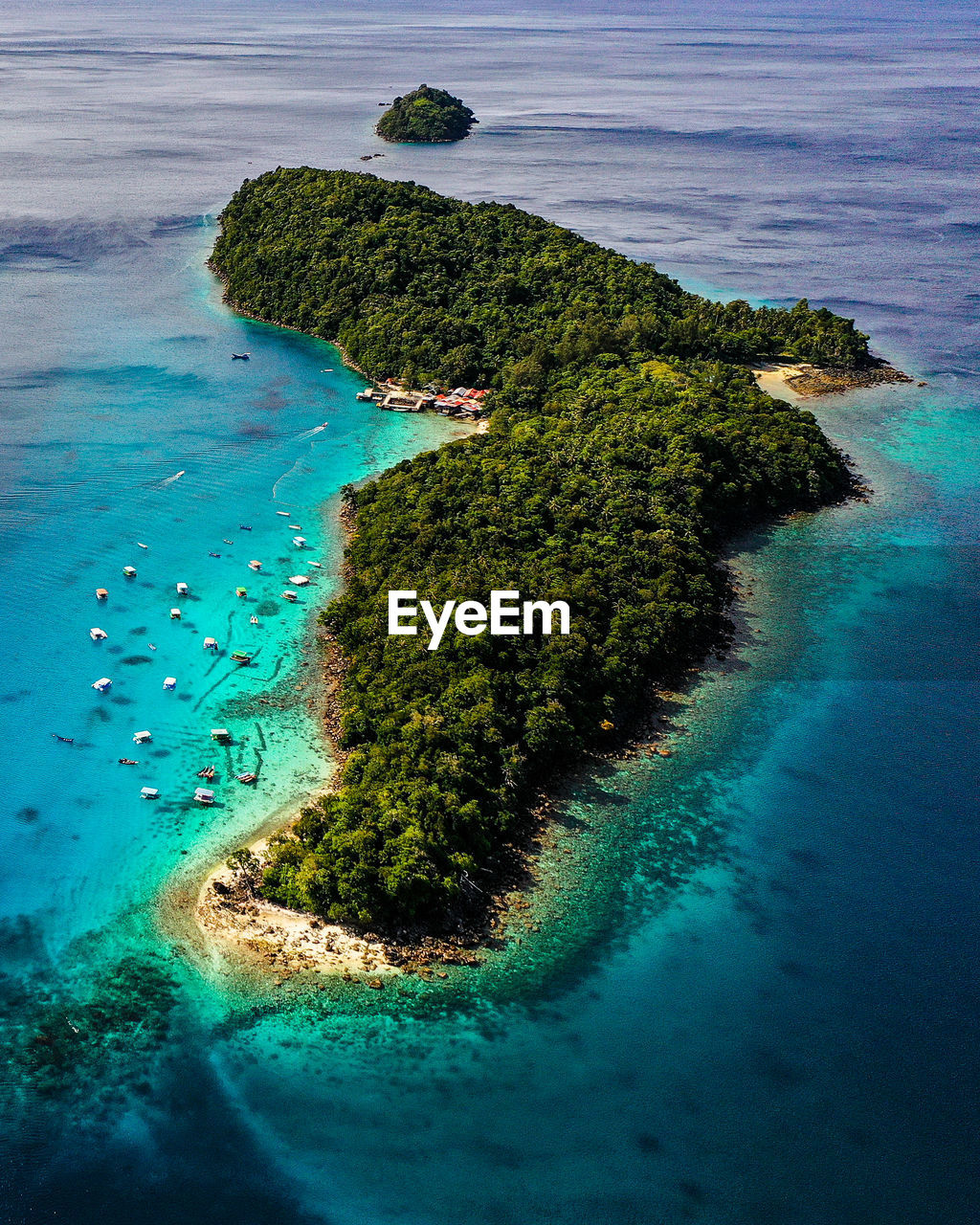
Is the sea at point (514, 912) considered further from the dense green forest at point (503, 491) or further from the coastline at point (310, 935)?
the dense green forest at point (503, 491)

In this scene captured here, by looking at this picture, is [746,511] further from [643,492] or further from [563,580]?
[563,580]

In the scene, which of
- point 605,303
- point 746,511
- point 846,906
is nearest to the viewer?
point 846,906

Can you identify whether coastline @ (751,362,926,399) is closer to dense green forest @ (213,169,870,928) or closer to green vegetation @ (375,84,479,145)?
dense green forest @ (213,169,870,928)

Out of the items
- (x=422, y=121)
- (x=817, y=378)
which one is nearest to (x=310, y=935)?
(x=817, y=378)

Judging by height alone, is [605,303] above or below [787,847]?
above

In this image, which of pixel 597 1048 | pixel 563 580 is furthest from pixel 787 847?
pixel 563 580

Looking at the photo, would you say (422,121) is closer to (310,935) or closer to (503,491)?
(503,491)

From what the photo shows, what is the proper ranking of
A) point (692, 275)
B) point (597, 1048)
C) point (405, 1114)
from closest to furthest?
point (405, 1114), point (597, 1048), point (692, 275)
